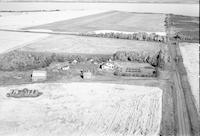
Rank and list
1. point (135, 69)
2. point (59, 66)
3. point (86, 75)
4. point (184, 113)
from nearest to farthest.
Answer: point (184, 113) → point (86, 75) → point (135, 69) → point (59, 66)

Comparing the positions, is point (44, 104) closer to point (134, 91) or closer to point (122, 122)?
point (122, 122)

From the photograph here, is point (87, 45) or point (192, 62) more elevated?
point (87, 45)

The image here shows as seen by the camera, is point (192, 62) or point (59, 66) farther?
point (192, 62)

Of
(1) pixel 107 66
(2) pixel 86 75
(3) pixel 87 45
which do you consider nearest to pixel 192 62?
(1) pixel 107 66

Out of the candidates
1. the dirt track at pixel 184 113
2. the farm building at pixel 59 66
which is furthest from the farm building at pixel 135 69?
the farm building at pixel 59 66

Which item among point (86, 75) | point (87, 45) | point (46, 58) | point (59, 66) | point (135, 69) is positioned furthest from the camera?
point (87, 45)

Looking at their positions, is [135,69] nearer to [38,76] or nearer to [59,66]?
[59,66]

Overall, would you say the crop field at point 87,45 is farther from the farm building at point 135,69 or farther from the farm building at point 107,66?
the farm building at point 107,66
